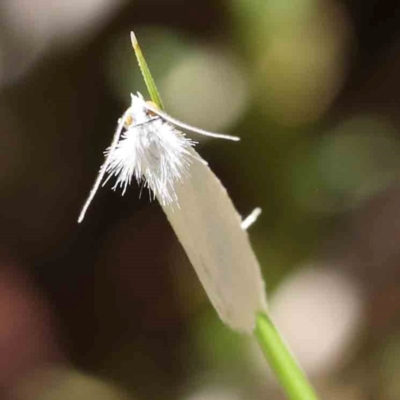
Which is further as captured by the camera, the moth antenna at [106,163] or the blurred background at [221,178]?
the blurred background at [221,178]

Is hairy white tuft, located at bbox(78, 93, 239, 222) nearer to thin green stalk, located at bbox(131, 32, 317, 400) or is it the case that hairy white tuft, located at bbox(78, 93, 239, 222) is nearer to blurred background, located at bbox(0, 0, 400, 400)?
thin green stalk, located at bbox(131, 32, 317, 400)

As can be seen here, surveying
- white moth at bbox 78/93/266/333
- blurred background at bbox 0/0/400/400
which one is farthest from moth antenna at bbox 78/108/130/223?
blurred background at bbox 0/0/400/400

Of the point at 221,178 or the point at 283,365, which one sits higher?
the point at 221,178

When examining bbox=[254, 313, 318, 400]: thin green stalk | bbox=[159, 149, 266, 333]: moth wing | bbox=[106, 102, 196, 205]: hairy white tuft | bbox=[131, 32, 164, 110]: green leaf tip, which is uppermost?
bbox=[131, 32, 164, 110]: green leaf tip

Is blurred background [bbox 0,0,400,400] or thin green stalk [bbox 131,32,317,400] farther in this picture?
blurred background [bbox 0,0,400,400]

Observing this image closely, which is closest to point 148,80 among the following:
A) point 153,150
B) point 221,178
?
point 153,150

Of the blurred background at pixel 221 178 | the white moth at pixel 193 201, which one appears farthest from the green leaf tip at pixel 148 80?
the blurred background at pixel 221 178

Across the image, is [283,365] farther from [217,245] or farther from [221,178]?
[221,178]

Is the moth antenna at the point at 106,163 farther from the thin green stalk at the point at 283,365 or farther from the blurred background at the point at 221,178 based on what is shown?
the blurred background at the point at 221,178
